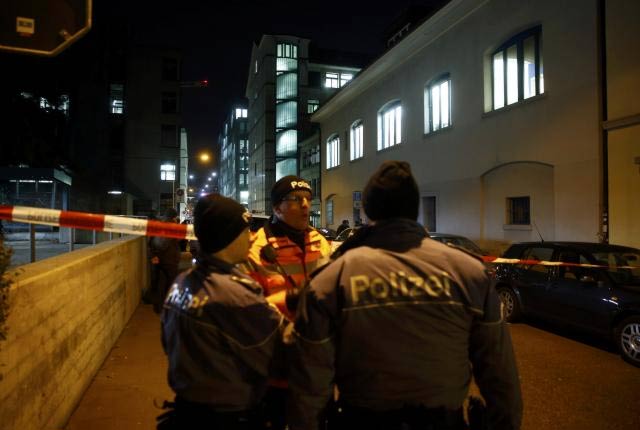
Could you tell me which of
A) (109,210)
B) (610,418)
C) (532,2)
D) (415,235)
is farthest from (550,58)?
(109,210)

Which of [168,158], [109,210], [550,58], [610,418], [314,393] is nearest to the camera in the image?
[314,393]

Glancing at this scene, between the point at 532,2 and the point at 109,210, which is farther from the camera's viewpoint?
the point at 109,210

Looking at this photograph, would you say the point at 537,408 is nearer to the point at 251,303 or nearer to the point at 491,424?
the point at 491,424

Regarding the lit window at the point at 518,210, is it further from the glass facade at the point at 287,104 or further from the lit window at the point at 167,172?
the glass facade at the point at 287,104

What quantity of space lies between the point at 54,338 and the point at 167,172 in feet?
137

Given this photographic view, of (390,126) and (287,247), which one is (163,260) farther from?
(390,126)

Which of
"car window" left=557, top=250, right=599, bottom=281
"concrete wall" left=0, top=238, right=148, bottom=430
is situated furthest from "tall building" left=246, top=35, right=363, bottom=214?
"concrete wall" left=0, top=238, right=148, bottom=430

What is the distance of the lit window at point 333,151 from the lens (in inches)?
1325

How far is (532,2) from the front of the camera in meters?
14.6

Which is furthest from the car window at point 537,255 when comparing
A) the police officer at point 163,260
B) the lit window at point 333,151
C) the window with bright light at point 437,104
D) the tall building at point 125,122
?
the tall building at point 125,122

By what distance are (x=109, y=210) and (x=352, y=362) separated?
33886mm

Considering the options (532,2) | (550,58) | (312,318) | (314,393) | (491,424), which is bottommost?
(491,424)

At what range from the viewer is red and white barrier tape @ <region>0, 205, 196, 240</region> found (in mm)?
4797

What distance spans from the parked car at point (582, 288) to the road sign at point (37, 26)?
707 centimetres
